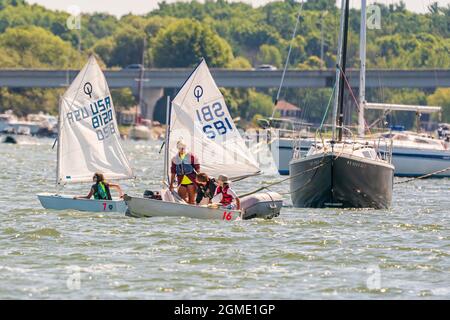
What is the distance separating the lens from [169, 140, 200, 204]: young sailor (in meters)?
41.8

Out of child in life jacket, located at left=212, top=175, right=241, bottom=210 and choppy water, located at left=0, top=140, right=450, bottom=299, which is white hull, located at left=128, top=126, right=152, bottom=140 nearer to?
choppy water, located at left=0, top=140, right=450, bottom=299

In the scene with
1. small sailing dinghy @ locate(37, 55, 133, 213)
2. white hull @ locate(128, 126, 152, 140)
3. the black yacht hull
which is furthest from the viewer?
white hull @ locate(128, 126, 152, 140)

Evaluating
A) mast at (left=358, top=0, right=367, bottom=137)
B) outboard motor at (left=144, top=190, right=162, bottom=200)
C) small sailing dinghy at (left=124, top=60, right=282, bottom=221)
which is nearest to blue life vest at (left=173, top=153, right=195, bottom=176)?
outboard motor at (left=144, top=190, right=162, bottom=200)

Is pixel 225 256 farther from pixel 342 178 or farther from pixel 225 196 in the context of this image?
pixel 342 178

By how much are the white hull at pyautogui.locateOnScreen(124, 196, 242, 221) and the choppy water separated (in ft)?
0.96

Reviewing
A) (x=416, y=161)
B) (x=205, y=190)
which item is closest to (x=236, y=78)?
(x=416, y=161)

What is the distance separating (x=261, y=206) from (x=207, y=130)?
373 cm

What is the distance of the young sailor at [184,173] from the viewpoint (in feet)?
137

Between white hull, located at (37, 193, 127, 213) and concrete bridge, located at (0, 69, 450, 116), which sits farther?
concrete bridge, located at (0, 69, 450, 116)

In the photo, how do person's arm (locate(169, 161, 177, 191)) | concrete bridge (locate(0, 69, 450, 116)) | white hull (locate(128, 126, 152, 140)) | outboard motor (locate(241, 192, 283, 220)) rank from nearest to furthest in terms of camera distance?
person's arm (locate(169, 161, 177, 191)), outboard motor (locate(241, 192, 283, 220)), concrete bridge (locate(0, 69, 450, 116)), white hull (locate(128, 126, 152, 140))

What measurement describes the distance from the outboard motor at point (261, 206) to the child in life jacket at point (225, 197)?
0.64m
